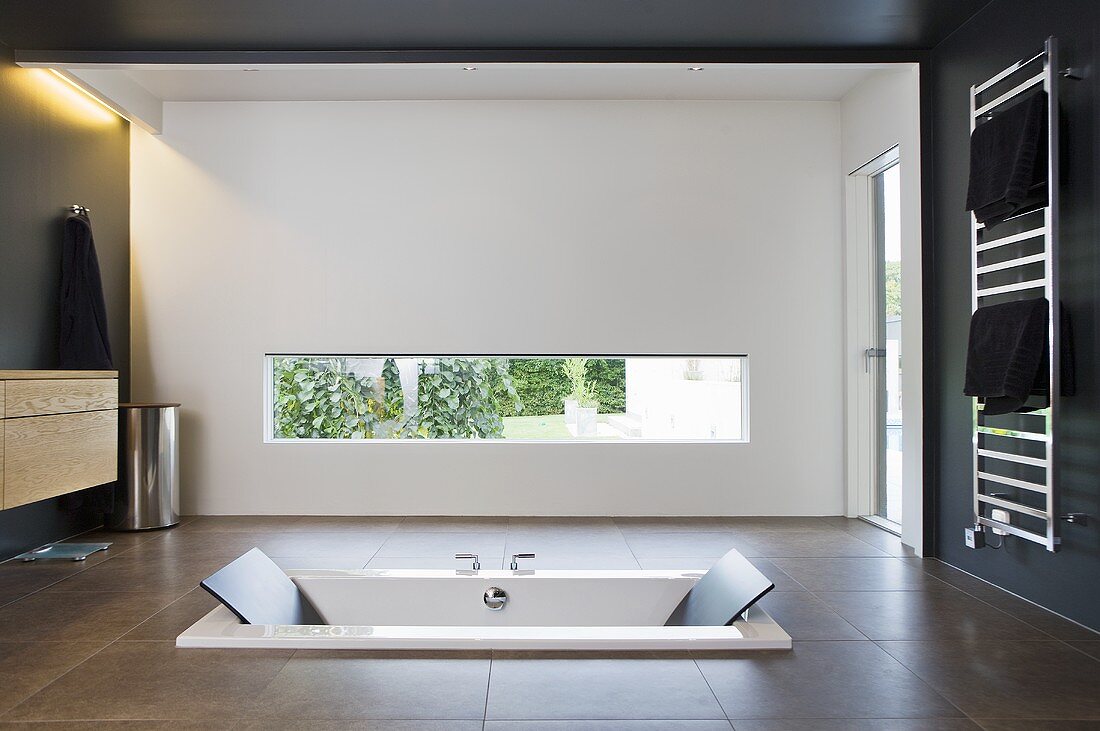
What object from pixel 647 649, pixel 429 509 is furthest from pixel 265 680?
pixel 429 509

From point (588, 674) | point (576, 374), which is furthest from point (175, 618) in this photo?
point (576, 374)

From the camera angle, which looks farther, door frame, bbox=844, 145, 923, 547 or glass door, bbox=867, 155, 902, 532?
door frame, bbox=844, 145, 923, 547

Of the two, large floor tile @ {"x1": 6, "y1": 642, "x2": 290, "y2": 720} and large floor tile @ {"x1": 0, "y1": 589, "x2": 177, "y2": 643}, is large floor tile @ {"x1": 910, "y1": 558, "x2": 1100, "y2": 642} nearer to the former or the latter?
large floor tile @ {"x1": 6, "y1": 642, "x2": 290, "y2": 720}

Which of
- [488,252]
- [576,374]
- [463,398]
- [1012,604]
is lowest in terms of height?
[1012,604]

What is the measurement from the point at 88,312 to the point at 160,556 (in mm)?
1383

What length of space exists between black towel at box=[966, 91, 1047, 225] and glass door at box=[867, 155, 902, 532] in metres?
1.31

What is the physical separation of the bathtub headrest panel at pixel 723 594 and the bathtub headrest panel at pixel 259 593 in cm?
134

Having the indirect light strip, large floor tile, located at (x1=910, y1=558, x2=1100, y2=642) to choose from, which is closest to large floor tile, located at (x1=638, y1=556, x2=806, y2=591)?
large floor tile, located at (x1=910, y1=558, x2=1100, y2=642)

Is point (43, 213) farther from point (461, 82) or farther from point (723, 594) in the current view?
point (723, 594)

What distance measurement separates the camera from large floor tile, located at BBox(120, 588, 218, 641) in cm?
261

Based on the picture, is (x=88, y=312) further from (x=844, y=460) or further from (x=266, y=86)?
(x=844, y=460)

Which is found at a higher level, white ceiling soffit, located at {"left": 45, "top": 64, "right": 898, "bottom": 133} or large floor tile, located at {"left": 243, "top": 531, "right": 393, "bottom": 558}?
white ceiling soffit, located at {"left": 45, "top": 64, "right": 898, "bottom": 133}

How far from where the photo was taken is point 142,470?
14.4 feet

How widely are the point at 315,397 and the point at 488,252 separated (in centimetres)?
137
